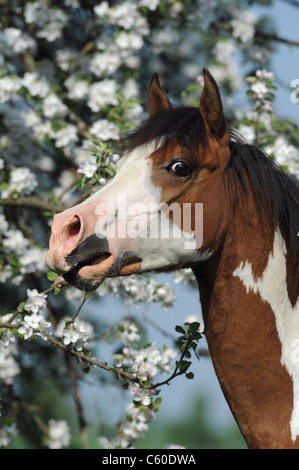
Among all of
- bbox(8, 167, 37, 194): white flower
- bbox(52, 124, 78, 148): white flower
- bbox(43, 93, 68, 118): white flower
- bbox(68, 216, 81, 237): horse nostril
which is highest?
bbox(43, 93, 68, 118): white flower

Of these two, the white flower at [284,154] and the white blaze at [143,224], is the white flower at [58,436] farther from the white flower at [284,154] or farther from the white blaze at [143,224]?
the white blaze at [143,224]

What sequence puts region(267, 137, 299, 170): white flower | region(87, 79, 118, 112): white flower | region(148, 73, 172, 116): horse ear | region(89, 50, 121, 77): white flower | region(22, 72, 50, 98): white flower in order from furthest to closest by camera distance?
region(89, 50, 121, 77): white flower, region(87, 79, 118, 112): white flower, region(22, 72, 50, 98): white flower, region(267, 137, 299, 170): white flower, region(148, 73, 172, 116): horse ear

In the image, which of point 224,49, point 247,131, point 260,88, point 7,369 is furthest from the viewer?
point 224,49

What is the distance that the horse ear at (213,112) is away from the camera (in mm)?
2393

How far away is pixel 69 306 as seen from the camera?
572 centimetres

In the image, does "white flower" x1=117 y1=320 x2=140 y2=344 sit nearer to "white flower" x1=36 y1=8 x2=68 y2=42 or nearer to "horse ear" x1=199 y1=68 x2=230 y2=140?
"horse ear" x1=199 y1=68 x2=230 y2=140

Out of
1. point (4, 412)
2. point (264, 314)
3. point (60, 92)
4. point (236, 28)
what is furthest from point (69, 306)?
point (264, 314)

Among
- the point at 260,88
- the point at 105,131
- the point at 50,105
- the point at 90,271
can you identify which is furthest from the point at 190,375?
the point at 50,105

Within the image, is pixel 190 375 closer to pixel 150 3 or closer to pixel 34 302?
pixel 34 302

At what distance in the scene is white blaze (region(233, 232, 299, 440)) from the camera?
2.43 meters

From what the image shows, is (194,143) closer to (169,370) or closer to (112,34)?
(169,370)

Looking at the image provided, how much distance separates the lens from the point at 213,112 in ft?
8.00

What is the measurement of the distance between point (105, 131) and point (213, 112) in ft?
5.64

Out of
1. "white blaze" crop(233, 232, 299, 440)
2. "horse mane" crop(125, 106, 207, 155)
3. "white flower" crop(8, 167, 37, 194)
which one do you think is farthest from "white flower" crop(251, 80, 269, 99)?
"white blaze" crop(233, 232, 299, 440)
